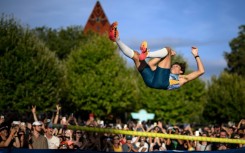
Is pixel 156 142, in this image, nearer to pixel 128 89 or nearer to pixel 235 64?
pixel 128 89

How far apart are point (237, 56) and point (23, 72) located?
47.8m

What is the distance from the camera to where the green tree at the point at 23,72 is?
115 ft

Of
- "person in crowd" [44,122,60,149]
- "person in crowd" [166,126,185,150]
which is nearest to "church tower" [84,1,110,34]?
"person in crowd" [166,126,185,150]

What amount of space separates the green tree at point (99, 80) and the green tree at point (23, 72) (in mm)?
7642

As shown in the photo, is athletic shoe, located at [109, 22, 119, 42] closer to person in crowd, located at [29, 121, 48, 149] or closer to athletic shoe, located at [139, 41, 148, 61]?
athletic shoe, located at [139, 41, 148, 61]

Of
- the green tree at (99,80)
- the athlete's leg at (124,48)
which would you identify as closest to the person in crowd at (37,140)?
the athlete's leg at (124,48)

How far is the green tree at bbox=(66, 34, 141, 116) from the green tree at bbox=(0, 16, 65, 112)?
7642 millimetres

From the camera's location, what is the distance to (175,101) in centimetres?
5372

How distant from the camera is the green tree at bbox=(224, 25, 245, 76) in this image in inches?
2960

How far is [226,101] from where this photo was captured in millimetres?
51812

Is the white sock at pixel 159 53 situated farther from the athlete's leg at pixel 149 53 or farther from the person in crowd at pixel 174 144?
the person in crowd at pixel 174 144

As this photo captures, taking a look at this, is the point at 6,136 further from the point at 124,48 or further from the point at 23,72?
the point at 23,72

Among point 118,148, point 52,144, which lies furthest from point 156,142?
point 52,144

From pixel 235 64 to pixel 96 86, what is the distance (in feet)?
118
